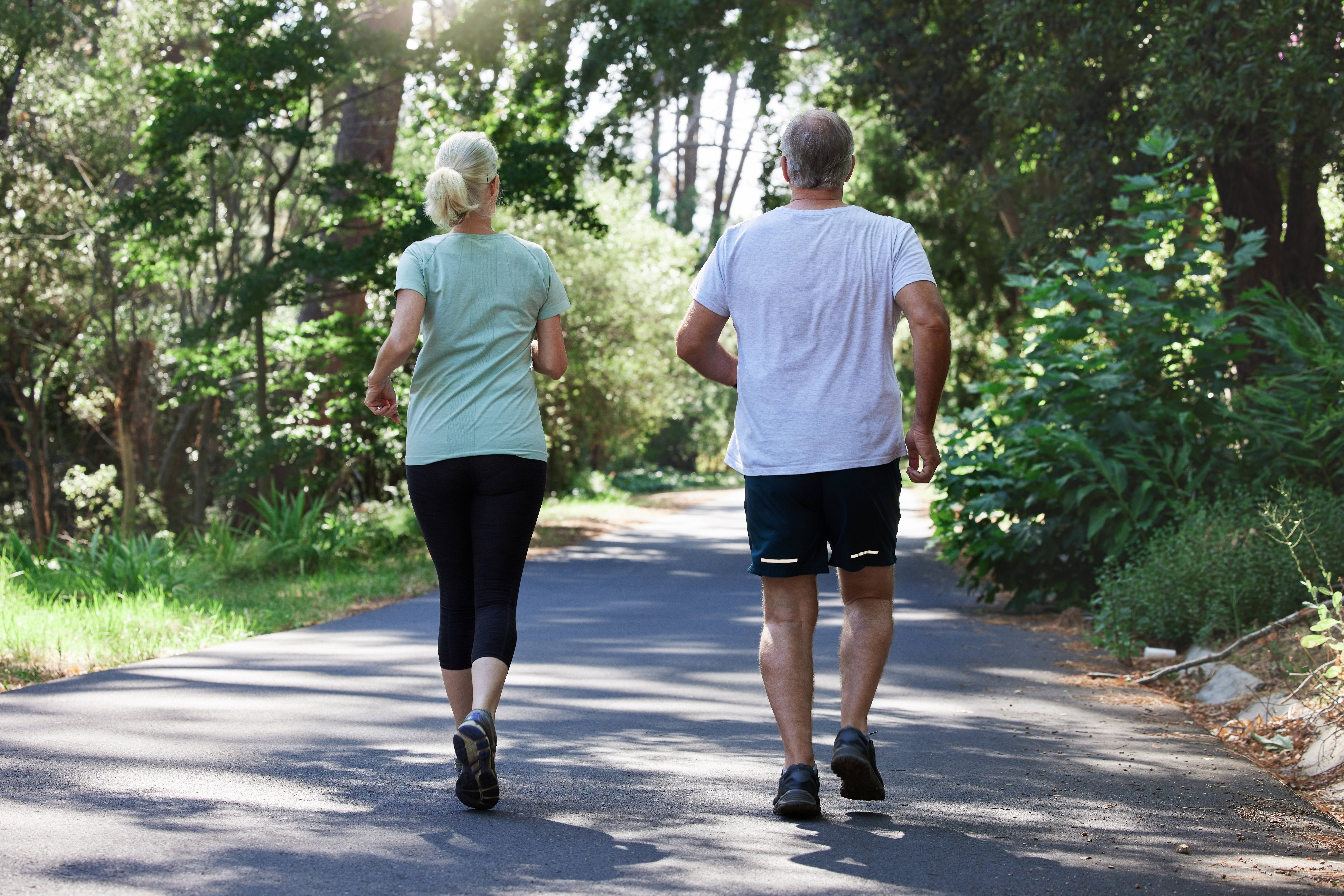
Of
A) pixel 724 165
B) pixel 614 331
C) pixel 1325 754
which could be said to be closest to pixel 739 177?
pixel 724 165

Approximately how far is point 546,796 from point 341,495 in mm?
14351

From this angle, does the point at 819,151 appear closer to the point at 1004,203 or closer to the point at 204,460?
the point at 1004,203

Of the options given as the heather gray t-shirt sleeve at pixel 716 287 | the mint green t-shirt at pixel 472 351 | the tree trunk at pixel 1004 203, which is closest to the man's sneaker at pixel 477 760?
the mint green t-shirt at pixel 472 351

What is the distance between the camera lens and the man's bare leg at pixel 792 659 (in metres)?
3.91

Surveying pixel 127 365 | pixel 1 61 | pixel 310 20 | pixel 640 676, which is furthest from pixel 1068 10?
pixel 1 61

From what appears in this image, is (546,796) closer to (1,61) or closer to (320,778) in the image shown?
(320,778)

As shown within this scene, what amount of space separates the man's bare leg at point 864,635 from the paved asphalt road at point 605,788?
1.22ft

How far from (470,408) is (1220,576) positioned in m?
4.68

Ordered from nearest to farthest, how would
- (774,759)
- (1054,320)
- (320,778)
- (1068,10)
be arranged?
1. (320,778)
2. (774,759)
3. (1054,320)
4. (1068,10)

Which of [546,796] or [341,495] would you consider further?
[341,495]

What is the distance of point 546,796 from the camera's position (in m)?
4.18

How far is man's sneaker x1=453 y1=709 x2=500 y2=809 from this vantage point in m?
3.80

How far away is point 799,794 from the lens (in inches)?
150

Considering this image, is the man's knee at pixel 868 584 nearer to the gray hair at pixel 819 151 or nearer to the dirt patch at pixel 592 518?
the gray hair at pixel 819 151
